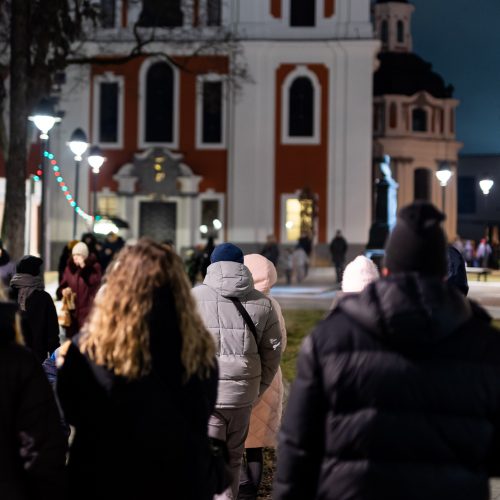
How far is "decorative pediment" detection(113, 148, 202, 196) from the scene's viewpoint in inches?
1615

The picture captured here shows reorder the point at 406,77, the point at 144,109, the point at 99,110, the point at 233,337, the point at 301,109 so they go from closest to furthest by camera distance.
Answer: the point at 233,337 → the point at 301,109 → the point at 99,110 → the point at 144,109 → the point at 406,77

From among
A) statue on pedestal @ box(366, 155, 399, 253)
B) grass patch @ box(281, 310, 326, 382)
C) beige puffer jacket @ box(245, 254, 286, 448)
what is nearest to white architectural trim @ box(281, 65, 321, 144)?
statue on pedestal @ box(366, 155, 399, 253)

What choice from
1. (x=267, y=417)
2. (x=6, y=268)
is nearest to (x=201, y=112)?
(x=6, y=268)

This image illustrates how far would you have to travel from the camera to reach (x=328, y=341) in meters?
3.20

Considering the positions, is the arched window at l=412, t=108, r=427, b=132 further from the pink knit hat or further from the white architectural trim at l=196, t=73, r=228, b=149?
the pink knit hat

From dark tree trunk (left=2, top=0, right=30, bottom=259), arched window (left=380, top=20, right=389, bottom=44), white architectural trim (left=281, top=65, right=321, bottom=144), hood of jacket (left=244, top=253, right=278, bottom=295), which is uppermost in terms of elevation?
arched window (left=380, top=20, right=389, bottom=44)

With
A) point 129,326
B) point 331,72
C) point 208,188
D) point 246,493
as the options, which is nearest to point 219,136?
point 208,188

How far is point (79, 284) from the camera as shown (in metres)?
13.3

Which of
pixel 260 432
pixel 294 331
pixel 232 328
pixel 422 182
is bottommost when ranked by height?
pixel 294 331

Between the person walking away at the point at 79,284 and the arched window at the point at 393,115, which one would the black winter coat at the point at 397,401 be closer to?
the person walking away at the point at 79,284

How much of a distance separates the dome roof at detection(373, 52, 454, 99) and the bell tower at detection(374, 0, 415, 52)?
292 cm

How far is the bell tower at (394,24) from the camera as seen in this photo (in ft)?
232

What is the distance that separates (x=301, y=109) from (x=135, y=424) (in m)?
Result: 38.0

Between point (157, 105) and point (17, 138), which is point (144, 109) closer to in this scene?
point (157, 105)
